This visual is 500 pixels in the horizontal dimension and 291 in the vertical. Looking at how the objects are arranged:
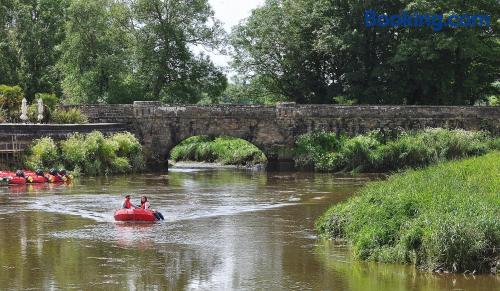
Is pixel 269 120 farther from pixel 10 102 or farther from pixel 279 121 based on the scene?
pixel 10 102

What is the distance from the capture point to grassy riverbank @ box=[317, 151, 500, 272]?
18.6m

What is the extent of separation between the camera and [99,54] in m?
60.8

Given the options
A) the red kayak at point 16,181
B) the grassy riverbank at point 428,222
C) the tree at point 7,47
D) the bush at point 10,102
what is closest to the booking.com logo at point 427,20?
the bush at point 10,102

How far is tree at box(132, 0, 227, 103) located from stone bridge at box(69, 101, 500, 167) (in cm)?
1260

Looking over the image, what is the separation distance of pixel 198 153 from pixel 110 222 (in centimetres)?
3279

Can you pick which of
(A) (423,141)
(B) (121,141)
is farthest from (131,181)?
(A) (423,141)

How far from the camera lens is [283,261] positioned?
2091 centimetres

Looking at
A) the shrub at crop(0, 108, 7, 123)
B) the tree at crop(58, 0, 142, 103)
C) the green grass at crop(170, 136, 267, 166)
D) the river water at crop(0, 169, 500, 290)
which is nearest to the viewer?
the river water at crop(0, 169, 500, 290)

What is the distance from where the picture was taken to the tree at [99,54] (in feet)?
196

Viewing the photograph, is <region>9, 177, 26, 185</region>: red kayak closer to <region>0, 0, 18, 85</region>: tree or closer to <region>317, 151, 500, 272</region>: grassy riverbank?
<region>317, 151, 500, 272</region>: grassy riverbank

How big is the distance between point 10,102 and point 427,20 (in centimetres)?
2689

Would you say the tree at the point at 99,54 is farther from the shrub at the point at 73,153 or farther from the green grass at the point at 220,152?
the shrub at the point at 73,153

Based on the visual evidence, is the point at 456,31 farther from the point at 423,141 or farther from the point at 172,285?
the point at 172,285

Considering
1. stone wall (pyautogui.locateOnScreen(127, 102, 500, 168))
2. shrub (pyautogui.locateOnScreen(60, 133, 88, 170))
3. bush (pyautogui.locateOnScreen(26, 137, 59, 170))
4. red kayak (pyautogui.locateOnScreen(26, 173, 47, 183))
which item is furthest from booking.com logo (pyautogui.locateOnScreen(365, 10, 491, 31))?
red kayak (pyautogui.locateOnScreen(26, 173, 47, 183))
